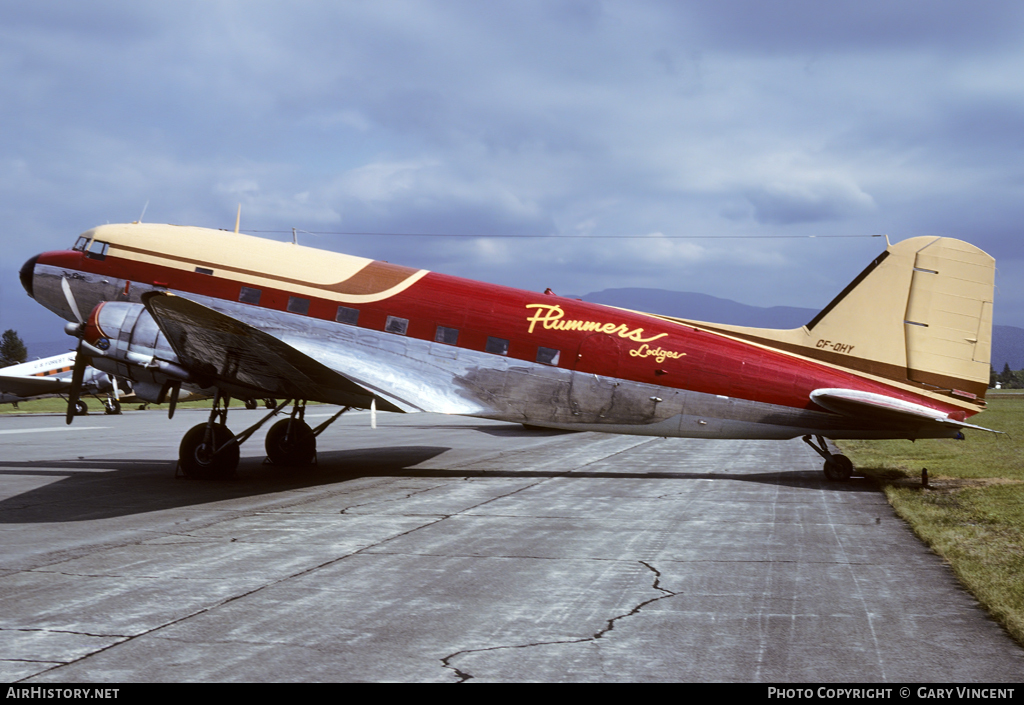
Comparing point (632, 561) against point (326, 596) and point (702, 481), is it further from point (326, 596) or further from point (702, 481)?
point (702, 481)

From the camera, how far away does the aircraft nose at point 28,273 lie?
18.4 metres

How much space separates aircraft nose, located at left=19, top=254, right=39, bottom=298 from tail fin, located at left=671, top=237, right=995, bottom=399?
1715cm

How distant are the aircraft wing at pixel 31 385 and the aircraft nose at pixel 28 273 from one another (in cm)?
2958

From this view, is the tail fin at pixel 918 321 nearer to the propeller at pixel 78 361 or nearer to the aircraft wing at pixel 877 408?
the aircraft wing at pixel 877 408

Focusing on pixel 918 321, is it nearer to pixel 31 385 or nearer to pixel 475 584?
pixel 475 584

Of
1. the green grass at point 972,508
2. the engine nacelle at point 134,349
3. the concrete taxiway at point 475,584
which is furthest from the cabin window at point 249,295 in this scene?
the green grass at point 972,508

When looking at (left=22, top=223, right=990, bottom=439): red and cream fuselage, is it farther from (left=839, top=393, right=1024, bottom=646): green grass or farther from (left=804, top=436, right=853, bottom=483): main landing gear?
(left=839, top=393, right=1024, bottom=646): green grass

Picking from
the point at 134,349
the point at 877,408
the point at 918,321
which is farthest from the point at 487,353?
the point at 918,321

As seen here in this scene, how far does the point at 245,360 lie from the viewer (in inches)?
608

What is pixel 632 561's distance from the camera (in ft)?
31.3
